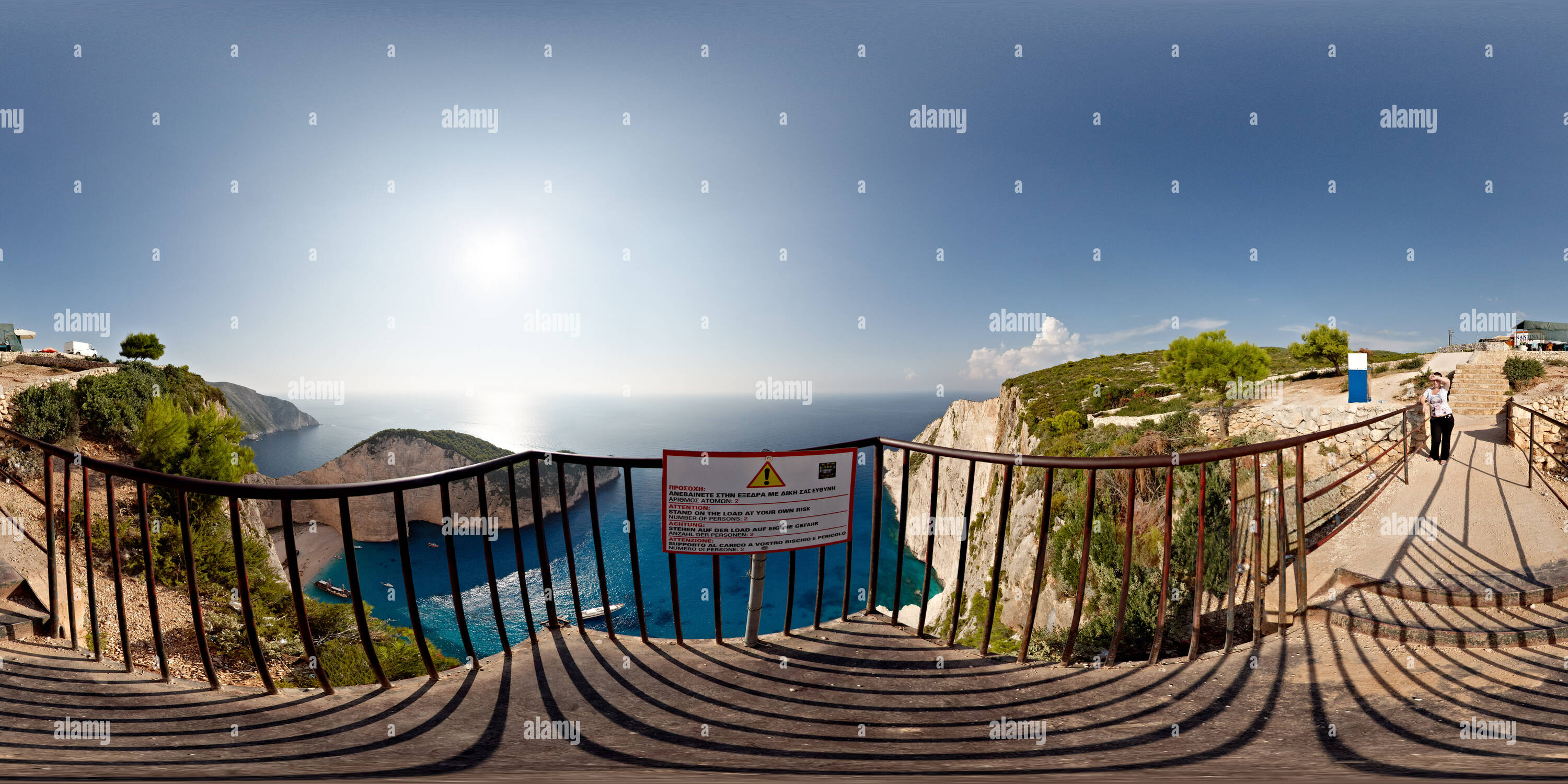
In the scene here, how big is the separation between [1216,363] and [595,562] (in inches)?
1862

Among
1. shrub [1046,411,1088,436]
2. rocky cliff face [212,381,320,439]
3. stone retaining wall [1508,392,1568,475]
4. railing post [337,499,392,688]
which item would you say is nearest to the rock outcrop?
shrub [1046,411,1088,436]

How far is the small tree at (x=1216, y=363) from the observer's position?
80.5ft

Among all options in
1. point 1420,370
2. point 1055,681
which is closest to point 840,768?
point 1055,681

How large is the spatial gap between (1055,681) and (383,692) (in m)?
3.54

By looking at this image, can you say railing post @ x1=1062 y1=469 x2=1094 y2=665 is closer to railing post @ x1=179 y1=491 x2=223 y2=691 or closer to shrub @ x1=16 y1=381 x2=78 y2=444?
railing post @ x1=179 y1=491 x2=223 y2=691

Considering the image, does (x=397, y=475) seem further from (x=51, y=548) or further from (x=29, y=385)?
(x=51, y=548)

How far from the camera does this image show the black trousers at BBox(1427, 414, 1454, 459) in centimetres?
933

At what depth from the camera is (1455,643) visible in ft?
12.2

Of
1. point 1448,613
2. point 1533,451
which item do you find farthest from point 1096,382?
point 1448,613

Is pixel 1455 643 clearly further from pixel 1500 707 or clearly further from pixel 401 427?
pixel 401 427

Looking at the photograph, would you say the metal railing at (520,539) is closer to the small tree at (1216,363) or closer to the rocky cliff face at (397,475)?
the small tree at (1216,363)

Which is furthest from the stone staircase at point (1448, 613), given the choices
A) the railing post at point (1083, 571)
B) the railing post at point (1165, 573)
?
the railing post at point (1083, 571)

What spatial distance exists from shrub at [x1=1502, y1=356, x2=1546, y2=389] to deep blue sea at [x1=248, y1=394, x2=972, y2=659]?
20869mm

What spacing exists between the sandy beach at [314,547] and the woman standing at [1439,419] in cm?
5434
